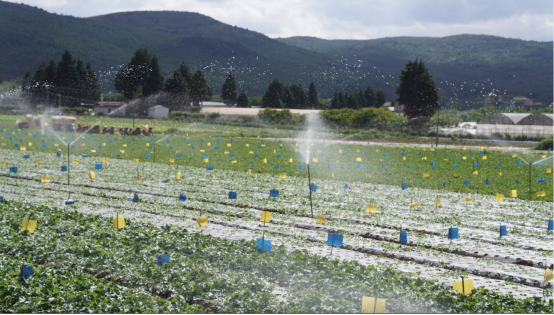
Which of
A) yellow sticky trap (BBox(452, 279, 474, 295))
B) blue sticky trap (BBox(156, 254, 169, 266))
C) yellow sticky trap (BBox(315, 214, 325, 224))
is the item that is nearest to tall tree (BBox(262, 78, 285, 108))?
yellow sticky trap (BBox(315, 214, 325, 224))

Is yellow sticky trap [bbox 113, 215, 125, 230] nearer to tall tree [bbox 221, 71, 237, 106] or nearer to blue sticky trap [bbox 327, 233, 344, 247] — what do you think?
blue sticky trap [bbox 327, 233, 344, 247]

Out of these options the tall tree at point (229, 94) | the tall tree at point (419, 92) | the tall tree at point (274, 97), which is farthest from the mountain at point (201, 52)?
the tall tree at point (419, 92)

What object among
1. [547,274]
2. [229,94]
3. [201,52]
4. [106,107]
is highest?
[201,52]

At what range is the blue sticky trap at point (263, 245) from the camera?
10.7m

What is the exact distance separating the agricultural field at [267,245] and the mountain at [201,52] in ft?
201

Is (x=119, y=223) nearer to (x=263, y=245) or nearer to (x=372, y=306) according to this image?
(x=263, y=245)

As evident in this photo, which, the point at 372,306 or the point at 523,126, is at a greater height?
the point at 523,126

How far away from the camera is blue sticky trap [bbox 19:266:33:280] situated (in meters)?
8.66

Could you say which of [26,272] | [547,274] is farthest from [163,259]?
[547,274]

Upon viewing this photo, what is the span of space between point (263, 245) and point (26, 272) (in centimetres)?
425

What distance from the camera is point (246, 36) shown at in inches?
6560

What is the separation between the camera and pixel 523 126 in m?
68.2

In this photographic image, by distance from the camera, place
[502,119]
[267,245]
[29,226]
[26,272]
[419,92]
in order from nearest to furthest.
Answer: [26,272] → [267,245] → [29,226] → [419,92] → [502,119]

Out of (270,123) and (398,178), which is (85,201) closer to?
(398,178)
